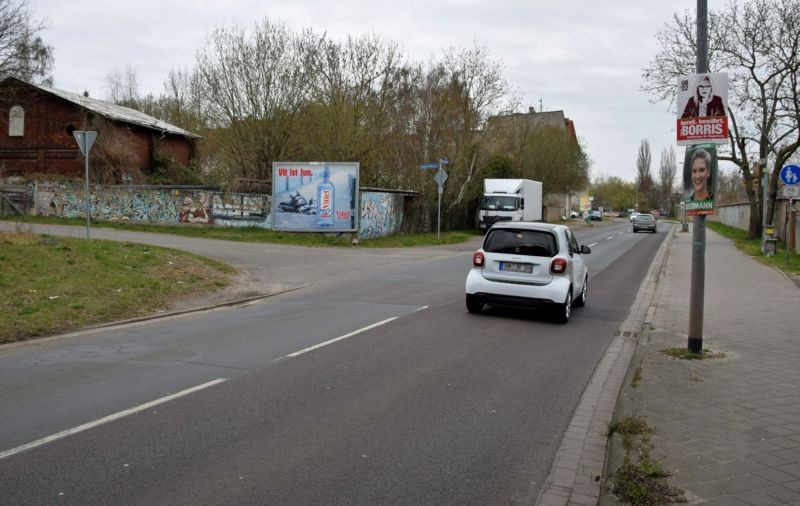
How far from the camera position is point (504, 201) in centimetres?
3903

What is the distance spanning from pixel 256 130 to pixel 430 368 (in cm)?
2477

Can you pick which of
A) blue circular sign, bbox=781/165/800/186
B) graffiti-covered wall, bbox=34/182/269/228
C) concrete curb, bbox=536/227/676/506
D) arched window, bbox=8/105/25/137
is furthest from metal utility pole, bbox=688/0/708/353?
arched window, bbox=8/105/25/137

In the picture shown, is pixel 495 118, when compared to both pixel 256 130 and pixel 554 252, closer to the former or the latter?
pixel 256 130

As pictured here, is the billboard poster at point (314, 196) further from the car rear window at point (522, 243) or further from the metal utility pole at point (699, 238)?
the metal utility pole at point (699, 238)

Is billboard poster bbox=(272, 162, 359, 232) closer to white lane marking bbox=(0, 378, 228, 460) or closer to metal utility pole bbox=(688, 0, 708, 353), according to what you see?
metal utility pole bbox=(688, 0, 708, 353)

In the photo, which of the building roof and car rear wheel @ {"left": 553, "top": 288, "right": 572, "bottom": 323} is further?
the building roof

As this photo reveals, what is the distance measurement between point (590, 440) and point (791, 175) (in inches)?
653

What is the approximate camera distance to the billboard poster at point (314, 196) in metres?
27.6

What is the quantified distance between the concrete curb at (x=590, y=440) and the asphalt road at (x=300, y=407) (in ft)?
0.40

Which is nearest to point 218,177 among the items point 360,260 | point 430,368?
point 360,260

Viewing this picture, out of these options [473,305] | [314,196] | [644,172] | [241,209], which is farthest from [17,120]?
[644,172]

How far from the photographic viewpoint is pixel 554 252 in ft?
34.7

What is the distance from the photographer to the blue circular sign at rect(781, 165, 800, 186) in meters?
18.1

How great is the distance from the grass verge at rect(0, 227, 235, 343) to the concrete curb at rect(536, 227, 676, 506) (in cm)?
730
